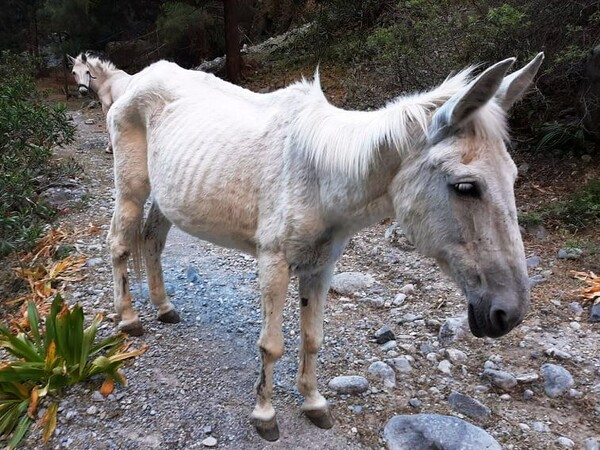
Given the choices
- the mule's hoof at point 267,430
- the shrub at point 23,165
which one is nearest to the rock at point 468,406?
the mule's hoof at point 267,430

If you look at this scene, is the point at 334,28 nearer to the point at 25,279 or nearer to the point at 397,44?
the point at 397,44

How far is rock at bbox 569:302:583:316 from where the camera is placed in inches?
159

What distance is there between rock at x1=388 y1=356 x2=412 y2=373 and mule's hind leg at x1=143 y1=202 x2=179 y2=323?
1.81 m

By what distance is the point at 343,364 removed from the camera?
137 inches

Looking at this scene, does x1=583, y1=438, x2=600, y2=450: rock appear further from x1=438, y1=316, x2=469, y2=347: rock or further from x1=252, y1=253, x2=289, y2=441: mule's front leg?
x1=252, y1=253, x2=289, y2=441: mule's front leg

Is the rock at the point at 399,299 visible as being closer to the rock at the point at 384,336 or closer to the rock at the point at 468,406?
the rock at the point at 384,336

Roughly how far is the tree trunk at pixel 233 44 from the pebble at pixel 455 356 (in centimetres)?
1049

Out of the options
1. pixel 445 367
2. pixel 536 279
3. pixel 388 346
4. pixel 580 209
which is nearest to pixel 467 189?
pixel 445 367

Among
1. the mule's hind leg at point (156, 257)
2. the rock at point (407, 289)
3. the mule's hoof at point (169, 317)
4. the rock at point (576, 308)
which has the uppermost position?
the mule's hind leg at point (156, 257)

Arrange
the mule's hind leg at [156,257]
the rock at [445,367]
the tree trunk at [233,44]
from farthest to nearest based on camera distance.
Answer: the tree trunk at [233,44]
the mule's hind leg at [156,257]
the rock at [445,367]

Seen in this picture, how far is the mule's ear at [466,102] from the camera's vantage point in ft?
→ 5.57

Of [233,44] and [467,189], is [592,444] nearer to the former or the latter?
[467,189]

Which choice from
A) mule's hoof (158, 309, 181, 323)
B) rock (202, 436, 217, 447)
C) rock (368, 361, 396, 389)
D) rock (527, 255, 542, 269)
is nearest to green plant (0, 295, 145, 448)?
mule's hoof (158, 309, 181, 323)

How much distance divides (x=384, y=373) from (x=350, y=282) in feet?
4.69
